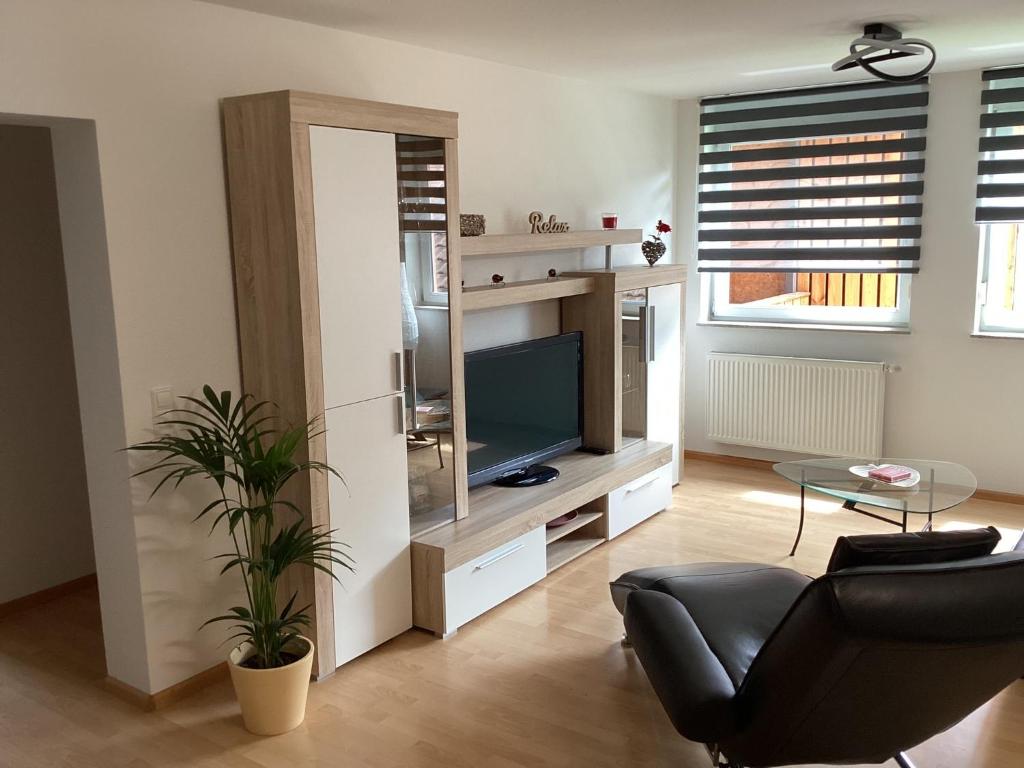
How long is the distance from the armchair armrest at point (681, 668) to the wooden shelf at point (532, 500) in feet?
3.36

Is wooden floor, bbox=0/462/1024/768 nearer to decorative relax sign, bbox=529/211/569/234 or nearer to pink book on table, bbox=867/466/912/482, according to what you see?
pink book on table, bbox=867/466/912/482

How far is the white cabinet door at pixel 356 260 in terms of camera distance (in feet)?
10.3

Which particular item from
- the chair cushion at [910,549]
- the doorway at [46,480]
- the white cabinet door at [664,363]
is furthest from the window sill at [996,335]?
the doorway at [46,480]

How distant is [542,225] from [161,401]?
2.18 meters

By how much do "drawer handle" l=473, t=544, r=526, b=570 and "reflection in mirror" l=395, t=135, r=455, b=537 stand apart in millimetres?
243

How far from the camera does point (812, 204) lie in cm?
576

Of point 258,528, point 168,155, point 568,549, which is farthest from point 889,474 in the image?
point 168,155

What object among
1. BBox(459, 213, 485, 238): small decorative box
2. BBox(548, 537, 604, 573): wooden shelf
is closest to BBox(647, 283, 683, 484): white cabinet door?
BBox(548, 537, 604, 573): wooden shelf

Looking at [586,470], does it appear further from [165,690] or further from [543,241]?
[165,690]

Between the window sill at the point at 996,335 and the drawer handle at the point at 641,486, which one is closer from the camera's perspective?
the drawer handle at the point at 641,486

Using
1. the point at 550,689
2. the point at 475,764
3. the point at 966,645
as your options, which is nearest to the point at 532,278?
the point at 550,689

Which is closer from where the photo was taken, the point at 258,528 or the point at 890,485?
the point at 258,528

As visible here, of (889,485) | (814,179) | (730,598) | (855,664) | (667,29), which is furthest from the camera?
(814,179)

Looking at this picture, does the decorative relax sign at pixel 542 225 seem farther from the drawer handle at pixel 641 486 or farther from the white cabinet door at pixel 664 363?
the drawer handle at pixel 641 486
